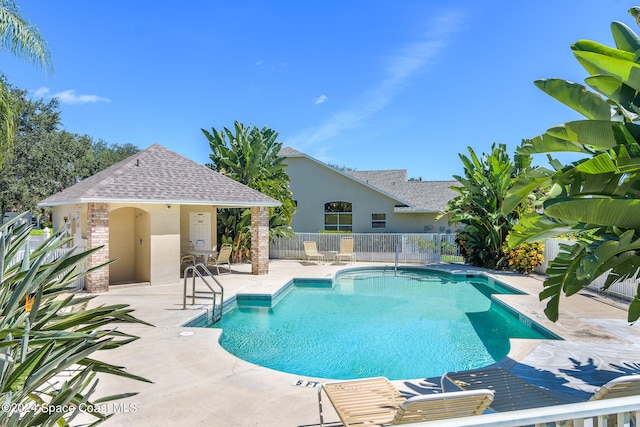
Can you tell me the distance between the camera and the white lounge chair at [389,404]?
3.18m

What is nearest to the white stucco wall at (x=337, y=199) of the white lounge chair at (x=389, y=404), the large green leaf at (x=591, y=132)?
the white lounge chair at (x=389, y=404)

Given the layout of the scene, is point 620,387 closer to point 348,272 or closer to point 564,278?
point 564,278

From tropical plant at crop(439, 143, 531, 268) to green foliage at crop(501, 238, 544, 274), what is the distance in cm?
89

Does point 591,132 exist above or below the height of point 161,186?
below

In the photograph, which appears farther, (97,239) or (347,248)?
(347,248)

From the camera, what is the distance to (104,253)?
12.0 metres

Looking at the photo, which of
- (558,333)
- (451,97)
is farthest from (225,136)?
(558,333)

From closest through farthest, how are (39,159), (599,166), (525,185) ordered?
1. (599,166)
2. (525,185)
3. (39,159)

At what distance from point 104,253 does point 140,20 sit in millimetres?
11654

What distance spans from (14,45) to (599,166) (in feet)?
47.7

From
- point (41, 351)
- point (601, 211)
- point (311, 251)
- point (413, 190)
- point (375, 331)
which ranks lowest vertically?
point (375, 331)

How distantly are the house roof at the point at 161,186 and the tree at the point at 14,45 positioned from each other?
282 cm

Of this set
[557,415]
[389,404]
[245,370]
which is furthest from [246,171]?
[557,415]

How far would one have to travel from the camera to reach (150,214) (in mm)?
13508
